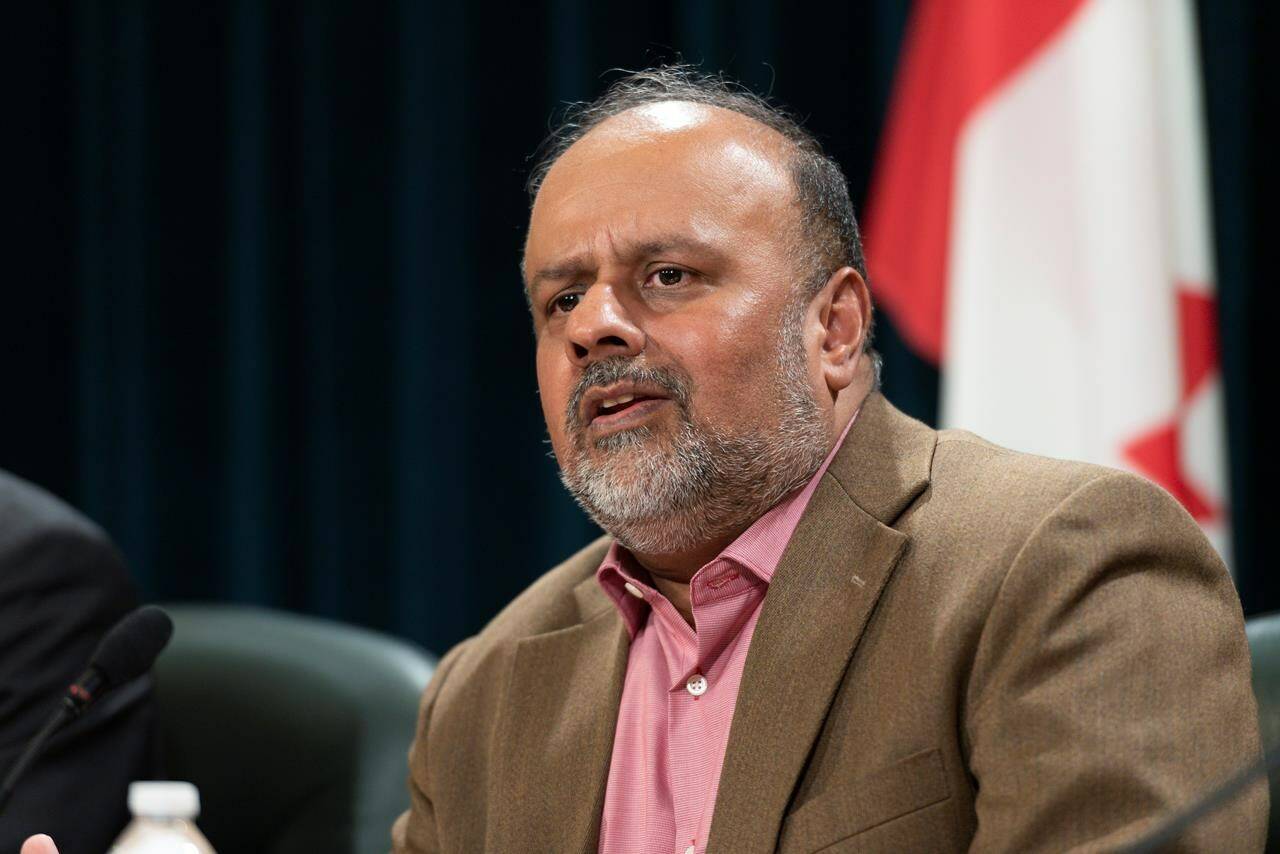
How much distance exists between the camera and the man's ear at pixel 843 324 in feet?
5.75

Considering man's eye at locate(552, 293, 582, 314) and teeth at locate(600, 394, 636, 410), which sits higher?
man's eye at locate(552, 293, 582, 314)

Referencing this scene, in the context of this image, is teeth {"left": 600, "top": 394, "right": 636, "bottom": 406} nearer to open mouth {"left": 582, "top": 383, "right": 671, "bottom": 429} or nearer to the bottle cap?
open mouth {"left": 582, "top": 383, "right": 671, "bottom": 429}

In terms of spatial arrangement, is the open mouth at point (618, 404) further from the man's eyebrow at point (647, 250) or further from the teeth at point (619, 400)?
the man's eyebrow at point (647, 250)

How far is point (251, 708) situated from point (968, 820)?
1321mm

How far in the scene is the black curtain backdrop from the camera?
144 inches

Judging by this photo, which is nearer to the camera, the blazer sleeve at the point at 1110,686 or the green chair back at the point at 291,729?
the blazer sleeve at the point at 1110,686

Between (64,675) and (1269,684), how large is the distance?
163 centimetres

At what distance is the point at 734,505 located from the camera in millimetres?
1666

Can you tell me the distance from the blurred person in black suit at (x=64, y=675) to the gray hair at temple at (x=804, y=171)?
0.93 m

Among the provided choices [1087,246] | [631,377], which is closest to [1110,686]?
[631,377]

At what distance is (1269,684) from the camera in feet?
5.66

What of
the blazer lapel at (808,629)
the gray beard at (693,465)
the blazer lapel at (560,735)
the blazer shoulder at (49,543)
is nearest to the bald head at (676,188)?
the gray beard at (693,465)

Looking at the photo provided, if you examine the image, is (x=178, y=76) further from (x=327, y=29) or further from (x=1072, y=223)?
(x=1072, y=223)

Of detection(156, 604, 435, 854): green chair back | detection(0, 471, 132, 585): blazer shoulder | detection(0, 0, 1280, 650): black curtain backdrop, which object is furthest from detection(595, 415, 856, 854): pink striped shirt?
detection(0, 0, 1280, 650): black curtain backdrop
